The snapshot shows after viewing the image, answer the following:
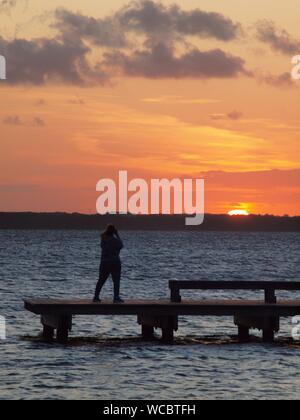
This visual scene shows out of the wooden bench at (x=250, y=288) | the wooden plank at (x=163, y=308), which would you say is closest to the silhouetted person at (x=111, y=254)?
the wooden plank at (x=163, y=308)

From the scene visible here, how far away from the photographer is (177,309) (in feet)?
102

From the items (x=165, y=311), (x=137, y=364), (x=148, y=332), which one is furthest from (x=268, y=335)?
(x=137, y=364)

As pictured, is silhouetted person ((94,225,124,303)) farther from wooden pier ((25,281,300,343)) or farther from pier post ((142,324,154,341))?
pier post ((142,324,154,341))

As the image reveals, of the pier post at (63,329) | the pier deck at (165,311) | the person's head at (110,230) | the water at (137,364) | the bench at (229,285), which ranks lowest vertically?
the water at (137,364)

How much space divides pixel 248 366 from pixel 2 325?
11.9 metres

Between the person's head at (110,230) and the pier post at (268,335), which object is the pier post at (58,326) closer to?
the person's head at (110,230)

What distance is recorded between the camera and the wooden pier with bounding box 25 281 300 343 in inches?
1211

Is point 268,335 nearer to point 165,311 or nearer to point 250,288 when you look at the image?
point 250,288

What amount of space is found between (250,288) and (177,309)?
202 centimetres

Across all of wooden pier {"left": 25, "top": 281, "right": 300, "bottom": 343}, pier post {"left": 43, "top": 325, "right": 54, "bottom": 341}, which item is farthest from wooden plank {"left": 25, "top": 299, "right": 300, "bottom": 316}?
pier post {"left": 43, "top": 325, "right": 54, "bottom": 341}

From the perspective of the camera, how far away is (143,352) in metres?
31.0

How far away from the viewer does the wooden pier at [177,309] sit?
30750 millimetres

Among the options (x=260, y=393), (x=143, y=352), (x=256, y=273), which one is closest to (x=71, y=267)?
(x=256, y=273)
